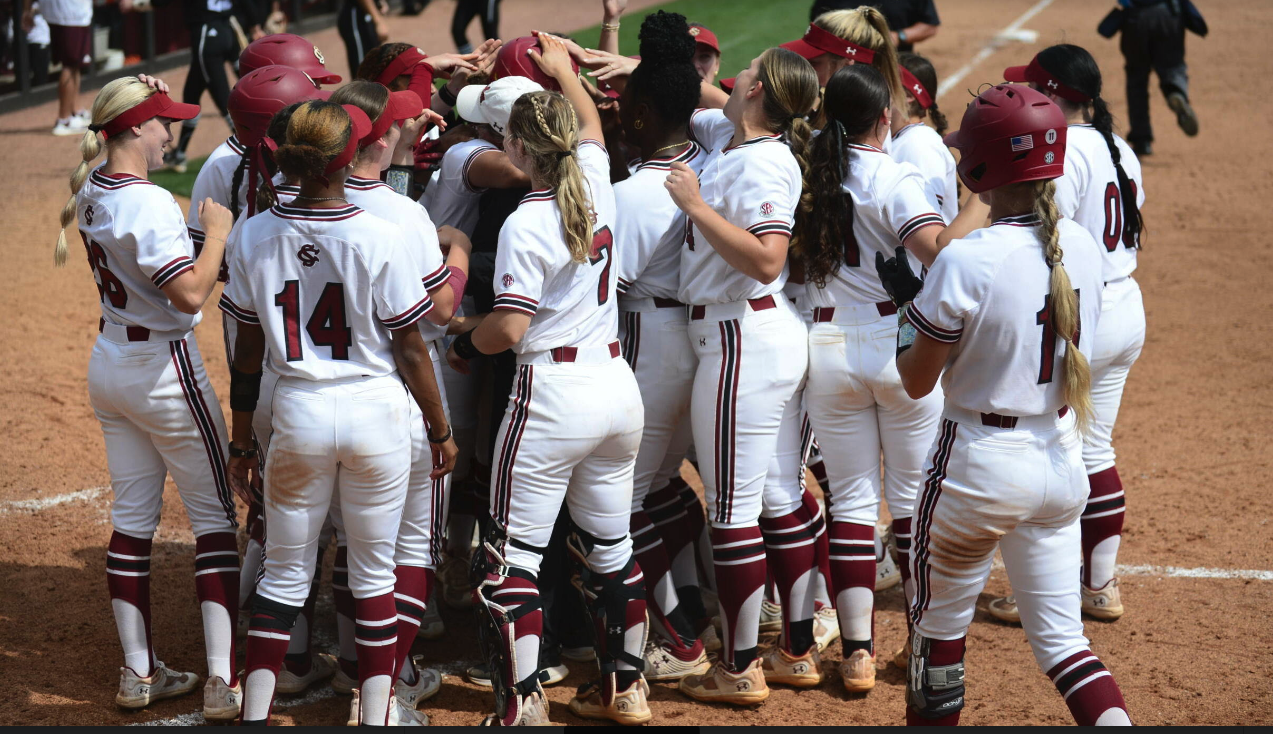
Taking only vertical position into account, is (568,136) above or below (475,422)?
above

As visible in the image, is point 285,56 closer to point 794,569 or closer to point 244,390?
point 244,390

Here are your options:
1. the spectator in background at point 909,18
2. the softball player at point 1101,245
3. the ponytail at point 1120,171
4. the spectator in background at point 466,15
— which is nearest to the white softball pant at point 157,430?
the softball player at point 1101,245

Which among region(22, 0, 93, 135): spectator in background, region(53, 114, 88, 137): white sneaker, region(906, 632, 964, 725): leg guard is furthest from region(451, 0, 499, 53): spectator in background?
region(906, 632, 964, 725): leg guard

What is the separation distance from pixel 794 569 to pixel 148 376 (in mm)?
2067

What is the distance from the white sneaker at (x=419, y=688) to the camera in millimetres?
3684

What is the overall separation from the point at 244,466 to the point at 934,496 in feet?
6.26

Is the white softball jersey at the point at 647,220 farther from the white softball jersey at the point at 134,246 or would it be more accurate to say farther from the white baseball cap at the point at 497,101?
the white softball jersey at the point at 134,246

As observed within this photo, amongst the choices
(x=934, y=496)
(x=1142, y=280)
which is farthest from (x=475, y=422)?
(x=1142, y=280)

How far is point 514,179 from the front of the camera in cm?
366

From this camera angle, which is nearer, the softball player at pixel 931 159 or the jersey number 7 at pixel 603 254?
the jersey number 7 at pixel 603 254

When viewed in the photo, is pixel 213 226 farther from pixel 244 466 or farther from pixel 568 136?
pixel 568 136

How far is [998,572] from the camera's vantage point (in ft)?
15.8

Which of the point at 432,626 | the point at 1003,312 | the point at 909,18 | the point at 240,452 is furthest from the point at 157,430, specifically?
the point at 909,18

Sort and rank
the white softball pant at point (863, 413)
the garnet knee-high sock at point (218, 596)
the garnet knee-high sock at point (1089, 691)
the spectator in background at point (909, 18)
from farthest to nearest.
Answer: the spectator in background at point (909, 18) < the white softball pant at point (863, 413) < the garnet knee-high sock at point (218, 596) < the garnet knee-high sock at point (1089, 691)
